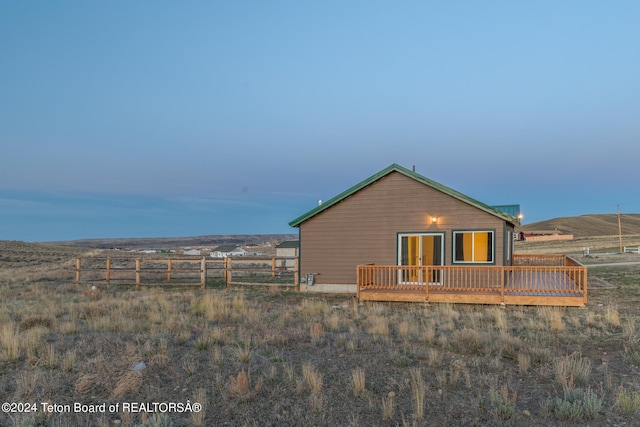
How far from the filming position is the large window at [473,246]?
51.6 feet

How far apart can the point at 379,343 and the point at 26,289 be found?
17.0 metres

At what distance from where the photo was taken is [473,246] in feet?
52.3

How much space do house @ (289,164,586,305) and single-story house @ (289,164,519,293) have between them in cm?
3

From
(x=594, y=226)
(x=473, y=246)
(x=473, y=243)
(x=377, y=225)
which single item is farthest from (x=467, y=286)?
(x=594, y=226)

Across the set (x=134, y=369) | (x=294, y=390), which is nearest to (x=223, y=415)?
(x=294, y=390)

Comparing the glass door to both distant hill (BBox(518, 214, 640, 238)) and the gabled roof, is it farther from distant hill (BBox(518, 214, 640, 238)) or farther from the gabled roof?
distant hill (BBox(518, 214, 640, 238))

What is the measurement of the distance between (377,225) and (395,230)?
2.36 feet

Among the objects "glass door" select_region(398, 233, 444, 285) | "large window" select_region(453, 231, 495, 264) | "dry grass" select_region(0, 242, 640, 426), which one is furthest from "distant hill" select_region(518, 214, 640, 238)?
"dry grass" select_region(0, 242, 640, 426)

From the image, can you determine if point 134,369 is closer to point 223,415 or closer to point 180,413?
point 180,413

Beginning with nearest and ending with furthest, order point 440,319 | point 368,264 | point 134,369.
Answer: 1. point 134,369
2. point 440,319
3. point 368,264

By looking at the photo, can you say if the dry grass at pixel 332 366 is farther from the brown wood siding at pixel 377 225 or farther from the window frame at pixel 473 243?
the brown wood siding at pixel 377 225

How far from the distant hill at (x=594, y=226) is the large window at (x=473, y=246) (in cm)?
9590

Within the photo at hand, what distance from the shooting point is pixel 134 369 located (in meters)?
6.68

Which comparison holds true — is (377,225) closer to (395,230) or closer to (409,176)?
(395,230)
